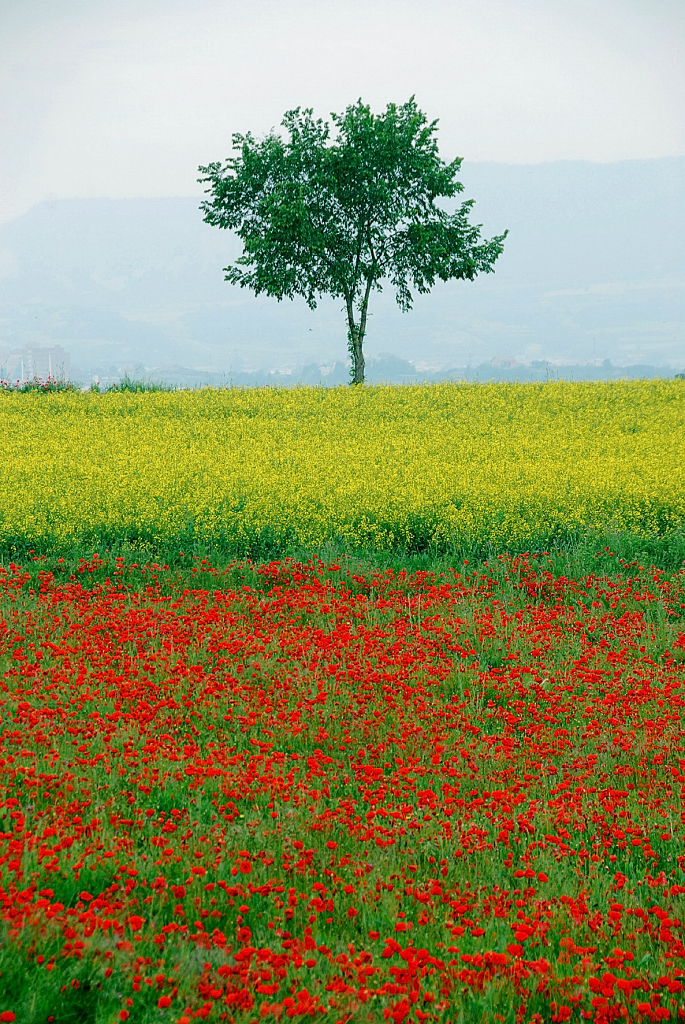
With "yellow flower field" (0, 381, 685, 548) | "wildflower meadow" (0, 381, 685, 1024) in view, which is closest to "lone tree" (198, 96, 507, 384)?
"yellow flower field" (0, 381, 685, 548)

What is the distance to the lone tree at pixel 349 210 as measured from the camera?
109ft

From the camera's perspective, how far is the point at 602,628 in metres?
8.70

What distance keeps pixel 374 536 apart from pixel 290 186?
82.7 ft

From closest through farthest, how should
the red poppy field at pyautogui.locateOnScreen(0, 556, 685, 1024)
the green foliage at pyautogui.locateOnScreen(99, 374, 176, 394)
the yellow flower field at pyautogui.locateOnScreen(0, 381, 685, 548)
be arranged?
the red poppy field at pyautogui.locateOnScreen(0, 556, 685, 1024) → the yellow flower field at pyautogui.locateOnScreen(0, 381, 685, 548) → the green foliage at pyautogui.locateOnScreen(99, 374, 176, 394)

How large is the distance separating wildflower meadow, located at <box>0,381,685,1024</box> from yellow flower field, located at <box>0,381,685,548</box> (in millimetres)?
88

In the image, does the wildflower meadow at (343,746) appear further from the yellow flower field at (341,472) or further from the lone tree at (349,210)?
the lone tree at (349,210)

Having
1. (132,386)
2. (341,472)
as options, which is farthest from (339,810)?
(132,386)

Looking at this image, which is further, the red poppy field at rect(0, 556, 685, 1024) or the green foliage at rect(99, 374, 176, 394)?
the green foliage at rect(99, 374, 176, 394)

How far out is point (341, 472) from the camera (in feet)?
45.9

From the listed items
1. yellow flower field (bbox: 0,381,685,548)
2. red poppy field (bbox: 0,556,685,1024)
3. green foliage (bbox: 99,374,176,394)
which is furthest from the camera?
green foliage (bbox: 99,374,176,394)

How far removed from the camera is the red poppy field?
374cm

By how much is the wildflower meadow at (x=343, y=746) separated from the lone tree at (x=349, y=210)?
2165cm

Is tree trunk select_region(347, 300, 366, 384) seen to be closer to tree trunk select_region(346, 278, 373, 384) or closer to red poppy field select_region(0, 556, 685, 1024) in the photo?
tree trunk select_region(346, 278, 373, 384)

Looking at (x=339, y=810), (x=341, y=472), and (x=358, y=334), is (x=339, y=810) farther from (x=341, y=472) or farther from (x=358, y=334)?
(x=358, y=334)
